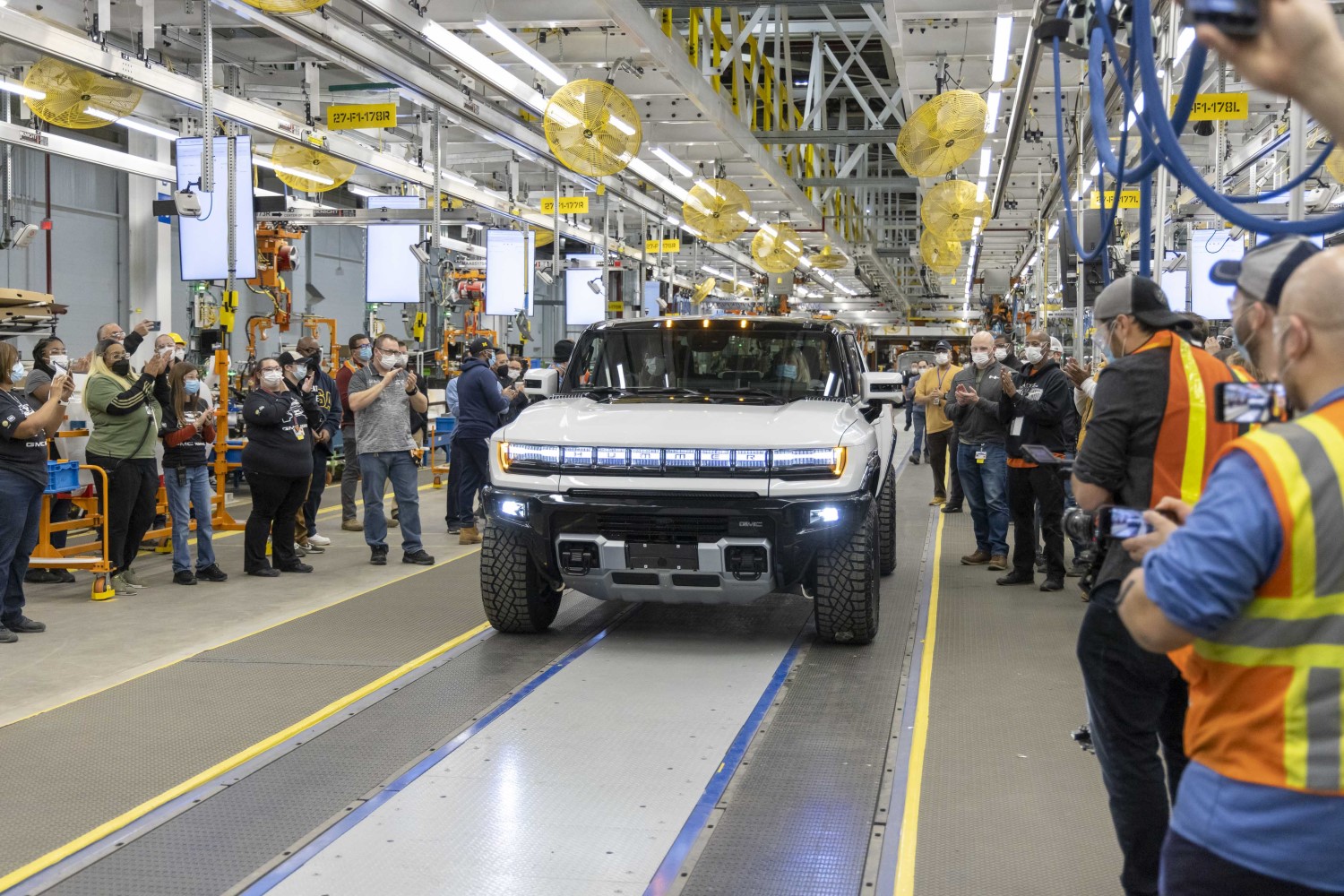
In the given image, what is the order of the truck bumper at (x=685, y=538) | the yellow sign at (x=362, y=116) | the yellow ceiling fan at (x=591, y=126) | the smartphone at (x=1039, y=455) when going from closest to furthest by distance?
the smartphone at (x=1039, y=455)
the truck bumper at (x=685, y=538)
the yellow ceiling fan at (x=591, y=126)
the yellow sign at (x=362, y=116)

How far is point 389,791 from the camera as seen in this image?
4.25m

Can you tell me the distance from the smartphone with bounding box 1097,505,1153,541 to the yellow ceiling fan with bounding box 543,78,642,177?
27.2 ft

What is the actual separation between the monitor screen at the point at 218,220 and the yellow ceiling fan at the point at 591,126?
250 centimetres

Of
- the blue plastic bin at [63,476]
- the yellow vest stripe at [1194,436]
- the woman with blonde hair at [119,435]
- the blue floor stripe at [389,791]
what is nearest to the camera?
the yellow vest stripe at [1194,436]

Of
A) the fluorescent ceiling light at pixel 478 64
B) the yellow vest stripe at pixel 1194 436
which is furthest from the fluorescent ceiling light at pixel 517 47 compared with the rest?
the yellow vest stripe at pixel 1194 436

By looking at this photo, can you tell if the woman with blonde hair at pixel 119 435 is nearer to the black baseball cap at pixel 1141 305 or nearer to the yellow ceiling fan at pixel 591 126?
the yellow ceiling fan at pixel 591 126

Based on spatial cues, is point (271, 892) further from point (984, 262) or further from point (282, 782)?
point (984, 262)

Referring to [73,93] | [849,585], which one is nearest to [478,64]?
[73,93]

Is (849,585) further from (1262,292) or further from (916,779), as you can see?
(1262,292)

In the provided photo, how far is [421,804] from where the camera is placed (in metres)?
4.12

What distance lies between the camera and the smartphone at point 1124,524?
2020mm

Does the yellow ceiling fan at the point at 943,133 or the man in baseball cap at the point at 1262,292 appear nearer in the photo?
the man in baseball cap at the point at 1262,292

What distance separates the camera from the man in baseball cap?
193 cm

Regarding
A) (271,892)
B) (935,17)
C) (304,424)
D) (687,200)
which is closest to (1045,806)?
(271,892)
